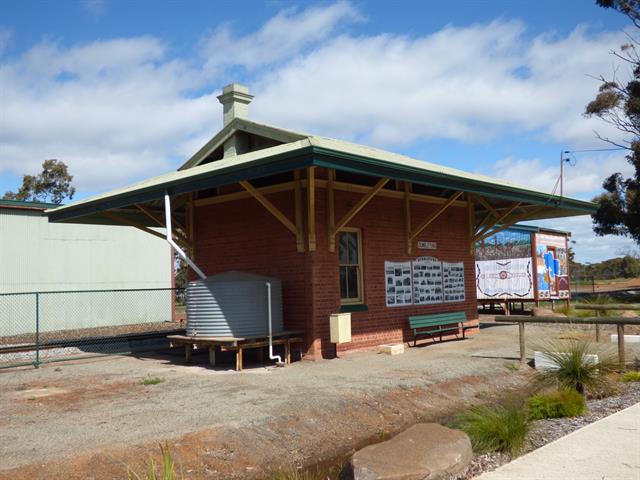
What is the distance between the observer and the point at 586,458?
6.13 m

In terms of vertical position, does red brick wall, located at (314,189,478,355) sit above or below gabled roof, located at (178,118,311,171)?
below

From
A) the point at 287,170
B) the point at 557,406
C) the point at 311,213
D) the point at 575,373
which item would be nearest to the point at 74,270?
the point at 311,213

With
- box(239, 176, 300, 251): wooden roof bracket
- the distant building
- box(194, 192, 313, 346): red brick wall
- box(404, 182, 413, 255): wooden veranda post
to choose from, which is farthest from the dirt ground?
the distant building

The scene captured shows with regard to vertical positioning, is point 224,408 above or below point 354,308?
below

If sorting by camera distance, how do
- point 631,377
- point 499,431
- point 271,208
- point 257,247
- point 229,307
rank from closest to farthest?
point 499,431 → point 631,377 → point 229,307 → point 271,208 → point 257,247

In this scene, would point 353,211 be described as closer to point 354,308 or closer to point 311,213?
point 311,213

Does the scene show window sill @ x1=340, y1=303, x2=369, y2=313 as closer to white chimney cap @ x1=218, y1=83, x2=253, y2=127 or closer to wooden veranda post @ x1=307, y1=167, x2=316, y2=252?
wooden veranda post @ x1=307, y1=167, x2=316, y2=252

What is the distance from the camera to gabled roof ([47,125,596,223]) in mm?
11000

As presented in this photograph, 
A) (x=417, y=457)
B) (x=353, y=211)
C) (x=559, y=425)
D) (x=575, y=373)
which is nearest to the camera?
(x=417, y=457)

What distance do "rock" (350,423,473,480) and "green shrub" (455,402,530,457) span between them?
64 cm

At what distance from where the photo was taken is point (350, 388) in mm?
10117

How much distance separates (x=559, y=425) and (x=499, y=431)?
141cm

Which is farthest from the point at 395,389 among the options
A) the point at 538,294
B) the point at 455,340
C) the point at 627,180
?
the point at 627,180

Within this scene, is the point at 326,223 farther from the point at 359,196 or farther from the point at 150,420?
the point at 150,420
